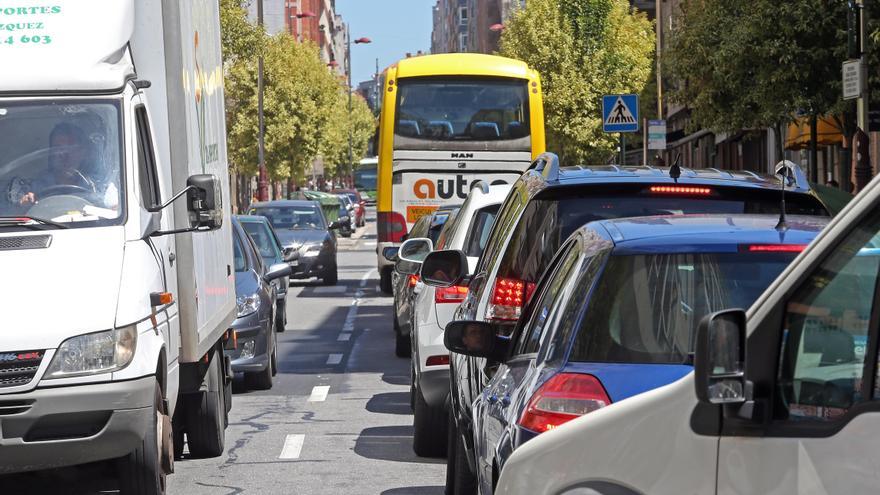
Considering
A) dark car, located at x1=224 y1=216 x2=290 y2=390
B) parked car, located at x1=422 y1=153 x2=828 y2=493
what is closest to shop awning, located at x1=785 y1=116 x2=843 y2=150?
dark car, located at x1=224 y1=216 x2=290 y2=390

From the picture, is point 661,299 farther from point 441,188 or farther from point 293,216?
point 293,216

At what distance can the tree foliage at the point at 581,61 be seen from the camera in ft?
198

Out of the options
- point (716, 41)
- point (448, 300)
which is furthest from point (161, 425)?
point (716, 41)

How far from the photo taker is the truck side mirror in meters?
8.48

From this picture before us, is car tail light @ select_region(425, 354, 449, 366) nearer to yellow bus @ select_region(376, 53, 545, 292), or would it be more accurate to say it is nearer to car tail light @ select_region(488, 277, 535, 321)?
car tail light @ select_region(488, 277, 535, 321)

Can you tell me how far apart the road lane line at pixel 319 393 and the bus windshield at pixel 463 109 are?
38.4 ft

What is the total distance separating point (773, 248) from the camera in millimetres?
5227

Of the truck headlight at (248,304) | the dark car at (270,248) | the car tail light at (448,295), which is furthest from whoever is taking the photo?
the dark car at (270,248)

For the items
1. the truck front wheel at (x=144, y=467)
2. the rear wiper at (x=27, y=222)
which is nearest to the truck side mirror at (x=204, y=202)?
the rear wiper at (x=27, y=222)

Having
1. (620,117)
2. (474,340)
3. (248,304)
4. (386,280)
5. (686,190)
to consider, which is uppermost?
(620,117)

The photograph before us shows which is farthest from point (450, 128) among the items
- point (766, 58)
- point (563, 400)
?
point (563, 400)

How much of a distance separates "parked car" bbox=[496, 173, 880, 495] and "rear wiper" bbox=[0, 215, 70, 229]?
486 centimetres

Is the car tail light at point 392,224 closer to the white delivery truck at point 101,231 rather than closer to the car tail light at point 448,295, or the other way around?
the car tail light at point 448,295

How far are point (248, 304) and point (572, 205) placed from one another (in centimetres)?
785
